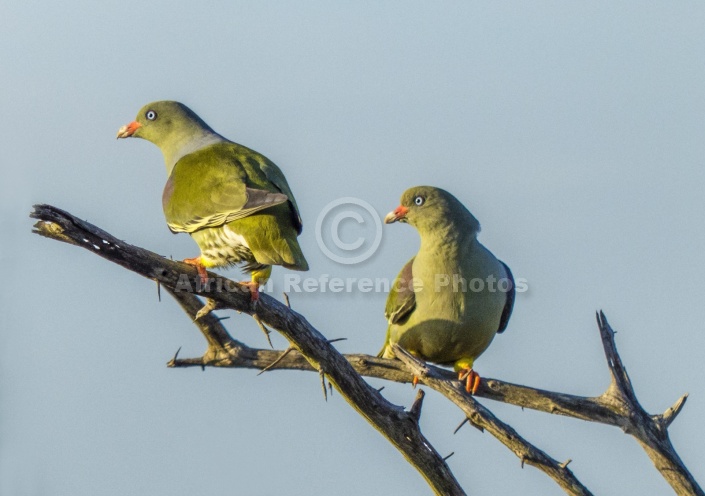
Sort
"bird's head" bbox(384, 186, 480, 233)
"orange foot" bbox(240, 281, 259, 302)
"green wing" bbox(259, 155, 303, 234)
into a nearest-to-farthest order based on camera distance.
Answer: "orange foot" bbox(240, 281, 259, 302)
"green wing" bbox(259, 155, 303, 234)
"bird's head" bbox(384, 186, 480, 233)

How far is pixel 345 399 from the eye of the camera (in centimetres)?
651

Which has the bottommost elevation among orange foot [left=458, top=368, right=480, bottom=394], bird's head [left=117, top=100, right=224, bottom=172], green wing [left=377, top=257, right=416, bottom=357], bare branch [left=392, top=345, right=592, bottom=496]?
bare branch [left=392, top=345, right=592, bottom=496]

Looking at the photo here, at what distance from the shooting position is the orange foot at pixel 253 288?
20.8 ft

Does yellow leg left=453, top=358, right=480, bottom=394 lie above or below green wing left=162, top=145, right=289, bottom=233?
below

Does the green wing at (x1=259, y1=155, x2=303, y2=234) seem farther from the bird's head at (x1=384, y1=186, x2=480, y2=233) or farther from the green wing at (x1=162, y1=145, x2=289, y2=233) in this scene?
the bird's head at (x1=384, y1=186, x2=480, y2=233)

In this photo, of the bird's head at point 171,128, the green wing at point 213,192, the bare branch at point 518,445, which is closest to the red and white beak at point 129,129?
the bird's head at point 171,128

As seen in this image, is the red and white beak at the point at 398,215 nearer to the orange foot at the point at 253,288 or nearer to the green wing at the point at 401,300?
the green wing at the point at 401,300

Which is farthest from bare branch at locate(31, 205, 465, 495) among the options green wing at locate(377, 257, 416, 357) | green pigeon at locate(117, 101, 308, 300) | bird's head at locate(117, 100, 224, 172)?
bird's head at locate(117, 100, 224, 172)

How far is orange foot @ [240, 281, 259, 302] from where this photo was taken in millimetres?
6348

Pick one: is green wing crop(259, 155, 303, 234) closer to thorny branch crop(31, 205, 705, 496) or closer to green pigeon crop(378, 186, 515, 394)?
thorny branch crop(31, 205, 705, 496)

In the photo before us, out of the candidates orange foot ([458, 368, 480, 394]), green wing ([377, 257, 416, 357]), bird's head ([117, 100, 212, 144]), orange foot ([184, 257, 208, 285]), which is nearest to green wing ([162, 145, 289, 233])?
orange foot ([184, 257, 208, 285])

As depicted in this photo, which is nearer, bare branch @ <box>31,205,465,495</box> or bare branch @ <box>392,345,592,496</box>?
bare branch @ <box>31,205,465,495</box>

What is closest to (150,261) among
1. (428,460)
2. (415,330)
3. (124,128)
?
(428,460)

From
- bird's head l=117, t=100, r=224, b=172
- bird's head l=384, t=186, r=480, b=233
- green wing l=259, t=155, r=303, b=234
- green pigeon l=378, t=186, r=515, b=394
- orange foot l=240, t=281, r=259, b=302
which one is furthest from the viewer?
bird's head l=117, t=100, r=224, b=172
